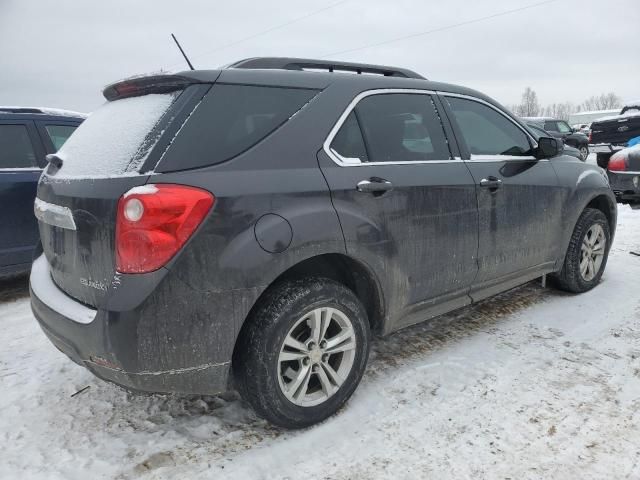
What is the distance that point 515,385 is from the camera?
2818 mm

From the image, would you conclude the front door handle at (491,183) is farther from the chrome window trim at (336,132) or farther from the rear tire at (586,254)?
the rear tire at (586,254)

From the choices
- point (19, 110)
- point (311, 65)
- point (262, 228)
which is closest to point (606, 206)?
point (311, 65)

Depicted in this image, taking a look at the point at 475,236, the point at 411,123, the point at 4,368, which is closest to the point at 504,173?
the point at 475,236

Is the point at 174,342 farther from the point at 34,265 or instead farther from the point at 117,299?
the point at 34,265

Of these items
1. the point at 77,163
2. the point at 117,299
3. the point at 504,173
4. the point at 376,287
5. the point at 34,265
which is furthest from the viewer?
the point at 504,173

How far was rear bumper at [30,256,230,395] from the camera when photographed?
6.52 feet

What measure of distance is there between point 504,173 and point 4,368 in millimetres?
3494

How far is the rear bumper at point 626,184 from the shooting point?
7.88m

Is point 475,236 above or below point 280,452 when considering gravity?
above

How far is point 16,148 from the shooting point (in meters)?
4.79

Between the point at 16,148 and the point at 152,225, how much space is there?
12.2 feet

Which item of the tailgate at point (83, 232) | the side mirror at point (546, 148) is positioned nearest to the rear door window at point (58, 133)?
the tailgate at point (83, 232)

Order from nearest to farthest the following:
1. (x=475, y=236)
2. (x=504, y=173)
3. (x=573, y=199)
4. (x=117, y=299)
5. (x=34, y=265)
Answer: (x=117, y=299)
(x=34, y=265)
(x=475, y=236)
(x=504, y=173)
(x=573, y=199)

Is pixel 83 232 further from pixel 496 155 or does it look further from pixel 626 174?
pixel 626 174
